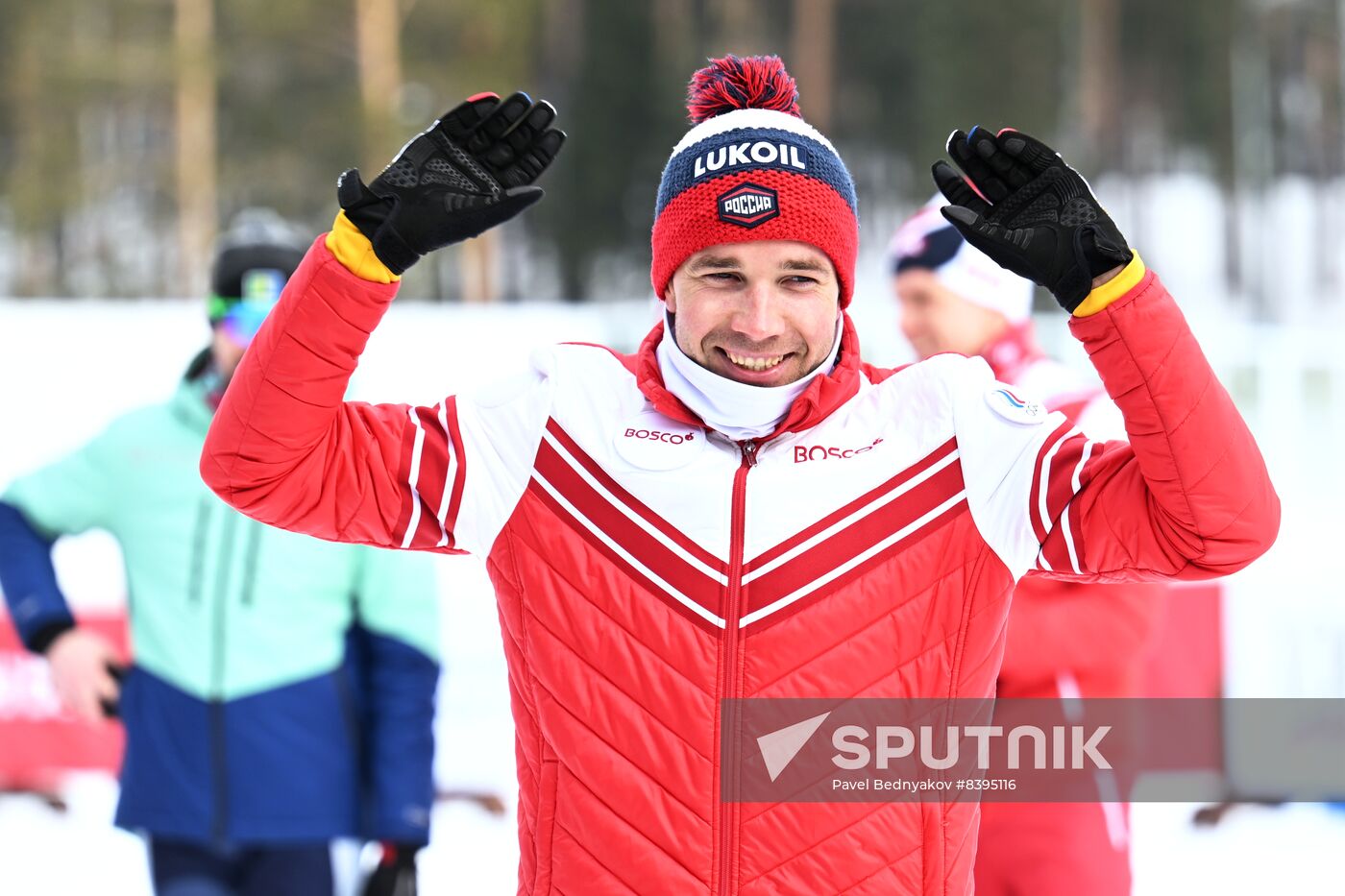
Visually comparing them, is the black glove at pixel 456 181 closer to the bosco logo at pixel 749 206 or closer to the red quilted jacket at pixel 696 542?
the red quilted jacket at pixel 696 542

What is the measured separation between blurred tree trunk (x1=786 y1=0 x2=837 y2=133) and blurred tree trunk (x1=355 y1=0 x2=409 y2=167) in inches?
198

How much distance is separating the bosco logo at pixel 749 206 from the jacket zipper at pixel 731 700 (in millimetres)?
297

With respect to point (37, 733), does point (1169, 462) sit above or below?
above

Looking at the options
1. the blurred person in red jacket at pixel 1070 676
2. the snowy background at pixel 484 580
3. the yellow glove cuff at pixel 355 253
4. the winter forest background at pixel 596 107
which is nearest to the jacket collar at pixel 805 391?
the yellow glove cuff at pixel 355 253

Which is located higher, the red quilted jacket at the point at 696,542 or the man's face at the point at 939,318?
the man's face at the point at 939,318

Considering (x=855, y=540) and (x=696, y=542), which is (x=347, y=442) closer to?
(x=696, y=542)

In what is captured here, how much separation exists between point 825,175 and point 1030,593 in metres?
1.14

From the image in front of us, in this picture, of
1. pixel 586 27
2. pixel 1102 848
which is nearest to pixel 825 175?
pixel 1102 848

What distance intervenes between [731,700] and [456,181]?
64 cm

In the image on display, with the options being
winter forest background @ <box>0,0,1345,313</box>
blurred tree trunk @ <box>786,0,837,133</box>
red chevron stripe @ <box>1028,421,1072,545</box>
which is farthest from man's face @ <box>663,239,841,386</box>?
blurred tree trunk @ <box>786,0,837,133</box>

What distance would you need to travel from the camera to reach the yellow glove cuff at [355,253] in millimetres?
1683

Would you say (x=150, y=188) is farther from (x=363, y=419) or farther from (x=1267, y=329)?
(x=363, y=419)

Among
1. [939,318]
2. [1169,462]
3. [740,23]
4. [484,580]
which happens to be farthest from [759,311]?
[740,23]

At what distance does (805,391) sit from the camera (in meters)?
1.80
